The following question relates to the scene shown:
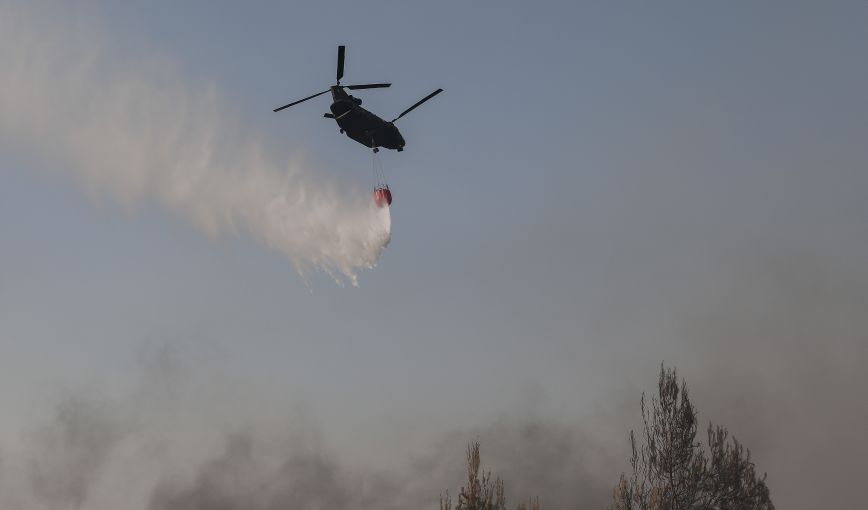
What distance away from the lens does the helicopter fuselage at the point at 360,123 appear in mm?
47062

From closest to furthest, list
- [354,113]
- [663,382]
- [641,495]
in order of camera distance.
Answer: [641,495] < [663,382] < [354,113]

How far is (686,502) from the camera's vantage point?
131 feet

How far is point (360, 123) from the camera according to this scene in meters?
47.8

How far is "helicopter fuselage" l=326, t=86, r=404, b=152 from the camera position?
47062mm

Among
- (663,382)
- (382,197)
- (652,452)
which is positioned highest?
(382,197)

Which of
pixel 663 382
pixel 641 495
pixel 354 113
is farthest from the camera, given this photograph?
pixel 354 113

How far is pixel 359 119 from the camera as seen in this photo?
156ft

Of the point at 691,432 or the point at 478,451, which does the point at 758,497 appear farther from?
the point at 478,451

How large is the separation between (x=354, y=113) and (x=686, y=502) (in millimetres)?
26852

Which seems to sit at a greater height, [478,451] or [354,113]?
[354,113]

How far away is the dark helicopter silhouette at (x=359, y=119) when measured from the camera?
4712 centimetres

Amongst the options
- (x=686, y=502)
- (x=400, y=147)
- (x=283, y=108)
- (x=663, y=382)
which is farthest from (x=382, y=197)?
(x=686, y=502)

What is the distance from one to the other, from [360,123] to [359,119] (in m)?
0.34

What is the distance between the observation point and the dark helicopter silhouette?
4712 centimetres
